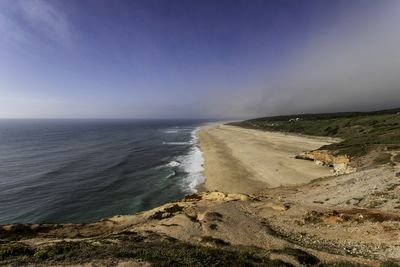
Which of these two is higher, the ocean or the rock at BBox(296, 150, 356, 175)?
the rock at BBox(296, 150, 356, 175)

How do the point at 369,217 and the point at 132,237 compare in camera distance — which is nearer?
the point at 132,237

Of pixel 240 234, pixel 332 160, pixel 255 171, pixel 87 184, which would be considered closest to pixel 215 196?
pixel 240 234

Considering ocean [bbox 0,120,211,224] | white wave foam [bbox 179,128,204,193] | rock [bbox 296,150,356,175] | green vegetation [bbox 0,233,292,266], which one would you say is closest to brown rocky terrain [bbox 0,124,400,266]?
green vegetation [bbox 0,233,292,266]

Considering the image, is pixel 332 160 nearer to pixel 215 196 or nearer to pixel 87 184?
pixel 215 196

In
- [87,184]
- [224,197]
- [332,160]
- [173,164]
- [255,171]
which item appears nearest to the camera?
[224,197]

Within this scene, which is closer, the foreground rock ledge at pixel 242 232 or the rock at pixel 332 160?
the foreground rock ledge at pixel 242 232

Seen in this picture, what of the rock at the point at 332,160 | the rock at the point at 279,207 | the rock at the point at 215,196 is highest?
the rock at the point at 279,207

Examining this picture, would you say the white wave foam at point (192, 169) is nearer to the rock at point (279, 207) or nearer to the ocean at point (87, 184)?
the ocean at point (87, 184)

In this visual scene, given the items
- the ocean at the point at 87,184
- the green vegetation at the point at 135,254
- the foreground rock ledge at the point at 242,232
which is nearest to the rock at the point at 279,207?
the foreground rock ledge at the point at 242,232

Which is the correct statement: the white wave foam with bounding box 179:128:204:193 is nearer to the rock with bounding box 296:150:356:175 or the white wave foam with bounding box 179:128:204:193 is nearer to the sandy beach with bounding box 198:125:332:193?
the sandy beach with bounding box 198:125:332:193

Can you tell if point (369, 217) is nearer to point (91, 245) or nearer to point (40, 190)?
point (91, 245)

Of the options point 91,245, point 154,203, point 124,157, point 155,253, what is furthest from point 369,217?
point 124,157
